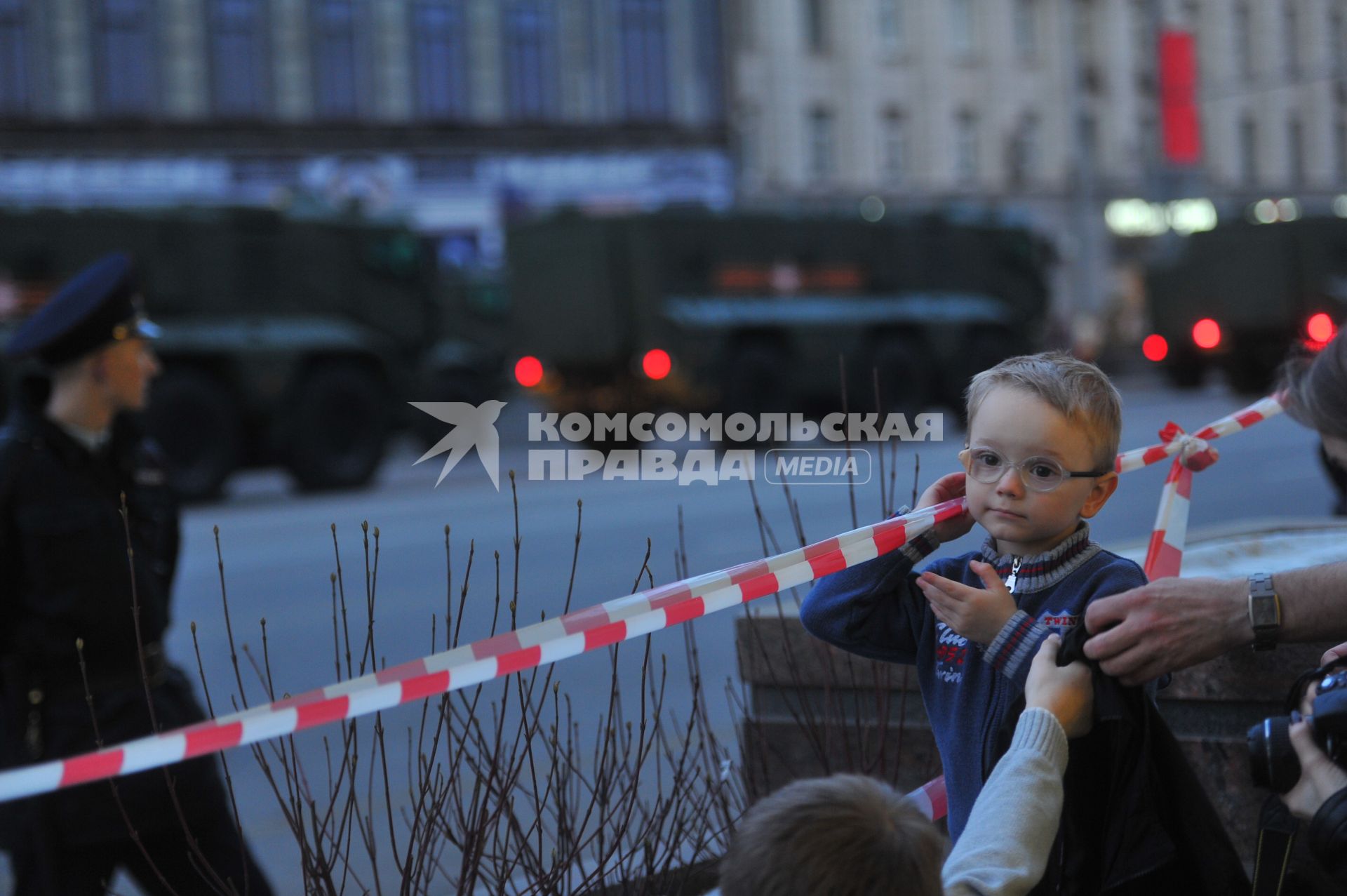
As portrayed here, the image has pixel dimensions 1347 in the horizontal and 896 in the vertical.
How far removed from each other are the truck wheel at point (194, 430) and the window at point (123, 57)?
63.2 ft

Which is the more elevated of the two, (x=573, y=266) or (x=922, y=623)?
(x=573, y=266)

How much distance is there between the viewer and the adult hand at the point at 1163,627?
2.00 m

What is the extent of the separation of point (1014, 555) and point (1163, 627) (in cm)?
22

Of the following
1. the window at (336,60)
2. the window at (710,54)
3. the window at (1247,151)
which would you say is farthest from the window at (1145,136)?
the window at (336,60)

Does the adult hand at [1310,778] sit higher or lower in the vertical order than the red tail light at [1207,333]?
lower

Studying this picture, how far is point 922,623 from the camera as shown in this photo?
2268 mm

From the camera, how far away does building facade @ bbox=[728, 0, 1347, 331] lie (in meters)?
40.0

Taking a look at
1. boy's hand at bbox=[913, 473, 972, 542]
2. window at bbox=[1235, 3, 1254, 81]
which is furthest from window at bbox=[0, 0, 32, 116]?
boy's hand at bbox=[913, 473, 972, 542]

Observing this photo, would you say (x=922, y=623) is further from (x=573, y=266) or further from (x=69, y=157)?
(x=69, y=157)

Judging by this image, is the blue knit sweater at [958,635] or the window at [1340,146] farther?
the window at [1340,146]

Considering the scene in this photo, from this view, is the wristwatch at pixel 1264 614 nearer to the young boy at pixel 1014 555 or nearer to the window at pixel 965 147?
the young boy at pixel 1014 555

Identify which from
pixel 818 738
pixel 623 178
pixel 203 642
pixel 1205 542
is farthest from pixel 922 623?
pixel 623 178

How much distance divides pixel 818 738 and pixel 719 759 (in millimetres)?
251

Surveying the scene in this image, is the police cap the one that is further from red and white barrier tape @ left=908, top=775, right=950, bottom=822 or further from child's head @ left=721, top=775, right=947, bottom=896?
child's head @ left=721, top=775, right=947, bottom=896
